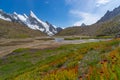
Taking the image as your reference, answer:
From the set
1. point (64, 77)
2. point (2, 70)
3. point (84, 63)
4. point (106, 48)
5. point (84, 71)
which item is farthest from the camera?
point (2, 70)

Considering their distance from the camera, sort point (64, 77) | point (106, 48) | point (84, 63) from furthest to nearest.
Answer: point (106, 48)
point (84, 63)
point (64, 77)

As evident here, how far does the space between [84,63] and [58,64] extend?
4.89 meters

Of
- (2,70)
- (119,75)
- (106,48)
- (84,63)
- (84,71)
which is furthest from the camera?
(2,70)

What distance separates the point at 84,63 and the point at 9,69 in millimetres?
26940

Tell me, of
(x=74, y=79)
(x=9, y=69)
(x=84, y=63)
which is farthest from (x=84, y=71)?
(x=9, y=69)

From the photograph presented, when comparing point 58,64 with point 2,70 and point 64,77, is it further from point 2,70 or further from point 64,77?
point 2,70

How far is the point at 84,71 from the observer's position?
12664mm

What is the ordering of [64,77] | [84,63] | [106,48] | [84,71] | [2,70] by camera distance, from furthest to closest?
[2,70] < [106,48] < [84,63] < [84,71] < [64,77]

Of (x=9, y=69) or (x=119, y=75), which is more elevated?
(x=119, y=75)

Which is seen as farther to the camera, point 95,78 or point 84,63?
point 84,63

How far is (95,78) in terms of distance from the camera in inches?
325

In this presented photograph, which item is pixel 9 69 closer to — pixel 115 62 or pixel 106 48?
pixel 106 48

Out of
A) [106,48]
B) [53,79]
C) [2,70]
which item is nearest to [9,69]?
[2,70]

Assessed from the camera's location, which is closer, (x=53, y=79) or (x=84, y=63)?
(x=53, y=79)
